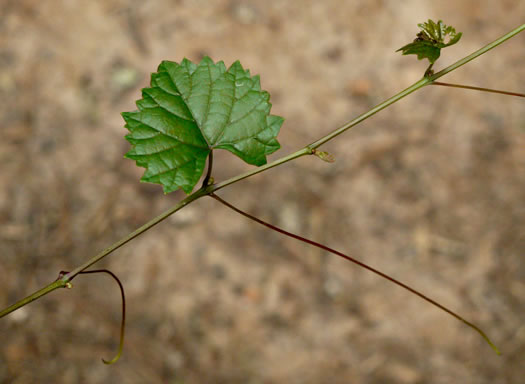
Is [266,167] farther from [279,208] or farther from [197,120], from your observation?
[279,208]

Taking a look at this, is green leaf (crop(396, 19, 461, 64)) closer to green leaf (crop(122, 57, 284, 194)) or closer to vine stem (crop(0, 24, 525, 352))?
vine stem (crop(0, 24, 525, 352))

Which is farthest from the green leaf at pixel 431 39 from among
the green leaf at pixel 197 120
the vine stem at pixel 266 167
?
the green leaf at pixel 197 120

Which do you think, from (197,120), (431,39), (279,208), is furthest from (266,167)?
(279,208)

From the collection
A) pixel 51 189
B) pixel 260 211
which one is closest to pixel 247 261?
pixel 260 211

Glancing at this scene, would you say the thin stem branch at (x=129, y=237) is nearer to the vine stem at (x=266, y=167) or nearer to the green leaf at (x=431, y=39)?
the vine stem at (x=266, y=167)

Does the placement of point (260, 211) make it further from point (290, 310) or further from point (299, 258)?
point (290, 310)

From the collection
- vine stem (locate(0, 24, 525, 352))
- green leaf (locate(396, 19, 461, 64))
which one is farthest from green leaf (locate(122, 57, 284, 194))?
green leaf (locate(396, 19, 461, 64))
